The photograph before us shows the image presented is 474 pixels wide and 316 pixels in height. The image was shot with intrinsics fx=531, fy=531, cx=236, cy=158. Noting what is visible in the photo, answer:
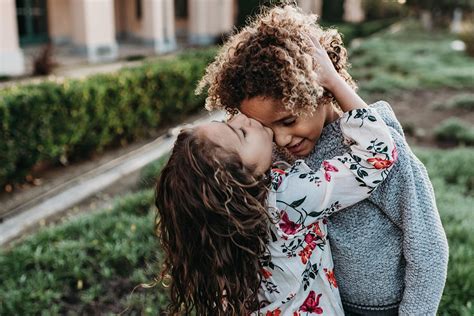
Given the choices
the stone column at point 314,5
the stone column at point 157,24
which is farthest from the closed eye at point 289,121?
the stone column at point 314,5

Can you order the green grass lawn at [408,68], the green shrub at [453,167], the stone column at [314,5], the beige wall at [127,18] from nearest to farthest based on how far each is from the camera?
the green shrub at [453,167] < the green grass lawn at [408,68] < the beige wall at [127,18] < the stone column at [314,5]

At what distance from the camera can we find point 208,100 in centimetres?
167

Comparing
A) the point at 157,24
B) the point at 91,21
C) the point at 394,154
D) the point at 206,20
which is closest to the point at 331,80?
the point at 394,154

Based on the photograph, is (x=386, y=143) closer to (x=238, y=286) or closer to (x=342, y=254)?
(x=342, y=254)

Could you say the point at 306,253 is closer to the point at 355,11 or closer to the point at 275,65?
the point at 275,65

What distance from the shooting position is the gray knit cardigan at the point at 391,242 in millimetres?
1432

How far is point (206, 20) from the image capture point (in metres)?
21.3

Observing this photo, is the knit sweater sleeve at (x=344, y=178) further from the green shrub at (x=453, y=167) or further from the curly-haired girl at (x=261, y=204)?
the green shrub at (x=453, y=167)

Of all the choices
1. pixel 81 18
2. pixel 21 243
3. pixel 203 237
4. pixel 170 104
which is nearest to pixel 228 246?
pixel 203 237

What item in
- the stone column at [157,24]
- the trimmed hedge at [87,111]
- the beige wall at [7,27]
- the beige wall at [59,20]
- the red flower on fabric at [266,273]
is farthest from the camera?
the stone column at [157,24]

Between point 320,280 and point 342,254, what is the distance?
10 cm

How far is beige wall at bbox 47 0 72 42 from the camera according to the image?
664 inches

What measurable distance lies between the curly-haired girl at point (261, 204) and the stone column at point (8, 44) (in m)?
11.3

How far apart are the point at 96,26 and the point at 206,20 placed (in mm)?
6886
